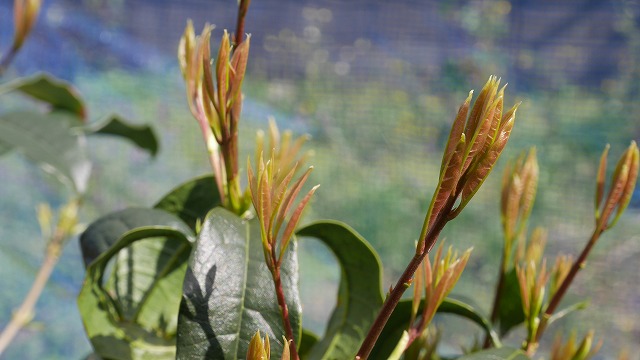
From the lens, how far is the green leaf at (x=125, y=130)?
0.76 m

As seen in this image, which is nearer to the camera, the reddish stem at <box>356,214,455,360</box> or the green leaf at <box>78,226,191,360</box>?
the reddish stem at <box>356,214,455,360</box>

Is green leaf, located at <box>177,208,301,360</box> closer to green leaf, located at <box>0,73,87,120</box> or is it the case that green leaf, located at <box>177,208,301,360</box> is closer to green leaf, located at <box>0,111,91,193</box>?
green leaf, located at <box>0,111,91,193</box>

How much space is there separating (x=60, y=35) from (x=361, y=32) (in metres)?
1.29

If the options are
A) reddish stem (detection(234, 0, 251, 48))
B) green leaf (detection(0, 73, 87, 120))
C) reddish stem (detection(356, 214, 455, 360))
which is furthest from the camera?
green leaf (detection(0, 73, 87, 120))

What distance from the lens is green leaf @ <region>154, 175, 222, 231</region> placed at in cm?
54

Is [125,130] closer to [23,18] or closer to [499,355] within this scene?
[23,18]

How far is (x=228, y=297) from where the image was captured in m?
0.38

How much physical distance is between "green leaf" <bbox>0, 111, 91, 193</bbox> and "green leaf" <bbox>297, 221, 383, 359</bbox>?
0.77 feet

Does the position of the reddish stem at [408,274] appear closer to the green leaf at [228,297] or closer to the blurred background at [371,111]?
the green leaf at [228,297]

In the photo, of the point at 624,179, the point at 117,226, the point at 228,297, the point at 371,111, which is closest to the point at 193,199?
the point at 117,226

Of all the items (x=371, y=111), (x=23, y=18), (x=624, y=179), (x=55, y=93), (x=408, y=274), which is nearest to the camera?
(x=408, y=274)

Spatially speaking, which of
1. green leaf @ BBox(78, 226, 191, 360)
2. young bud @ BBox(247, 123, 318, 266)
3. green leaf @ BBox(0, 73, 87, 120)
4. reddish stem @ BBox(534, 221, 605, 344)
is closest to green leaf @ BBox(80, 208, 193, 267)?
green leaf @ BBox(78, 226, 191, 360)

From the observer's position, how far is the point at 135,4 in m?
3.25

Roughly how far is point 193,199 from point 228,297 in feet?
0.60
